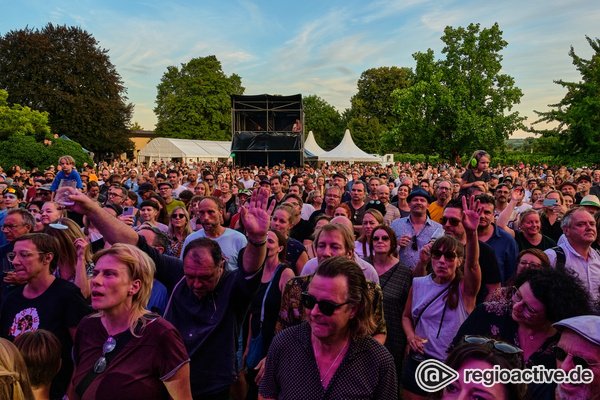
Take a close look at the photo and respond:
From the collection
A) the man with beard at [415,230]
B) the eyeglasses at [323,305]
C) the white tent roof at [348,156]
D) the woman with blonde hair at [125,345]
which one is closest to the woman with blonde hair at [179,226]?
the man with beard at [415,230]

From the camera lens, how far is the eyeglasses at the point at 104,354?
243 cm

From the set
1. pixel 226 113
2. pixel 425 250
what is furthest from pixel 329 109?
pixel 425 250

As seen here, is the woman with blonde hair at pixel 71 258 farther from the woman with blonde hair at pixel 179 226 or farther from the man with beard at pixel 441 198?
the man with beard at pixel 441 198

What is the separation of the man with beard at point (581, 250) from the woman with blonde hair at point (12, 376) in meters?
3.90

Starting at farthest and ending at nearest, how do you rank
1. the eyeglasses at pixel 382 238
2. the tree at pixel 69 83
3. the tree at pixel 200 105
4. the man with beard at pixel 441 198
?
the tree at pixel 200 105 < the tree at pixel 69 83 < the man with beard at pixel 441 198 < the eyeglasses at pixel 382 238

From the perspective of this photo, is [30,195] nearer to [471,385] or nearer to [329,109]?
[471,385]

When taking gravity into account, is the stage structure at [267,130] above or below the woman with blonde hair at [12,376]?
above

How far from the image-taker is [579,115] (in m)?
29.6

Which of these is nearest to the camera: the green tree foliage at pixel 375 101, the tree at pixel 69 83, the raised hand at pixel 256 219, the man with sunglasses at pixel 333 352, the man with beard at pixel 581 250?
the man with sunglasses at pixel 333 352

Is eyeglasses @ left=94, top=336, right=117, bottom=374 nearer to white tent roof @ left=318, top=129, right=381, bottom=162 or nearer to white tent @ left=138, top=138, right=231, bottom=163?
white tent roof @ left=318, top=129, right=381, bottom=162

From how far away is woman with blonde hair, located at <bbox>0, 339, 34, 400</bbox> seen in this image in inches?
83.0

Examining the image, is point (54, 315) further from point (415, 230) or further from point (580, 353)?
point (415, 230)

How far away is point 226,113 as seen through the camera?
6184 centimetres

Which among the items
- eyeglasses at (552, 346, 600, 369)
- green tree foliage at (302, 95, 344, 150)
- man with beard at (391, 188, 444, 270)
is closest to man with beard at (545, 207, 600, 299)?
man with beard at (391, 188, 444, 270)
